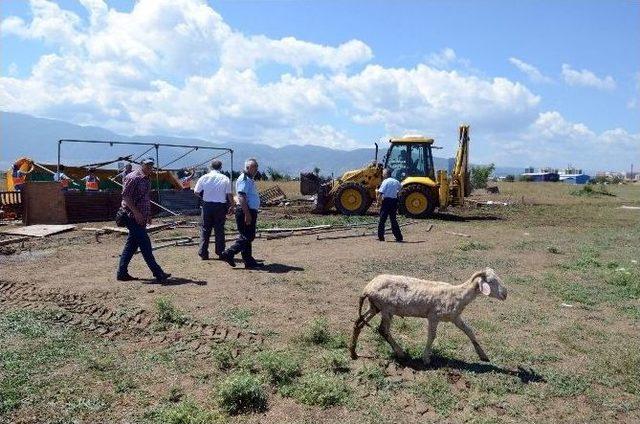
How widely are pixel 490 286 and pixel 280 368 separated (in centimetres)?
202

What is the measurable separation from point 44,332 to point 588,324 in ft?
20.5

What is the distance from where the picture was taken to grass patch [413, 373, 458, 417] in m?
4.57

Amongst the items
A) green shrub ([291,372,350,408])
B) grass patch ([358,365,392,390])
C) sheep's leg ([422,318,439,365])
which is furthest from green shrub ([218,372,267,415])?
sheep's leg ([422,318,439,365])

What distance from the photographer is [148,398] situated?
473cm

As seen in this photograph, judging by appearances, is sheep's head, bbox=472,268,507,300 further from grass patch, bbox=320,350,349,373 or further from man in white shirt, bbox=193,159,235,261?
man in white shirt, bbox=193,159,235,261

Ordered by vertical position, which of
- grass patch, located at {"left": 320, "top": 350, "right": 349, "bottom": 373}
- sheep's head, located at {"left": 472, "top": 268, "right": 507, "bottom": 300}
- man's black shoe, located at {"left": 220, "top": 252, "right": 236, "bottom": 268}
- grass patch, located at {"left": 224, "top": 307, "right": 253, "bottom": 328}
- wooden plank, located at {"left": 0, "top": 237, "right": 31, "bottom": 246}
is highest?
sheep's head, located at {"left": 472, "top": 268, "right": 507, "bottom": 300}

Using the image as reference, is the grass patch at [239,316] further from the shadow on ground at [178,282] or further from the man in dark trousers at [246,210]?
the man in dark trousers at [246,210]

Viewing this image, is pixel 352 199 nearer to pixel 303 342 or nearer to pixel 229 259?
pixel 229 259

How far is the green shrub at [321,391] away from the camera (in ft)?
15.1

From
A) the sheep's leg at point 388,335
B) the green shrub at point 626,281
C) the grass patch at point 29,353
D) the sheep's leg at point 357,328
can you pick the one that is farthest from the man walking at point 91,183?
the green shrub at point 626,281

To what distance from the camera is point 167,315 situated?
6.56 metres

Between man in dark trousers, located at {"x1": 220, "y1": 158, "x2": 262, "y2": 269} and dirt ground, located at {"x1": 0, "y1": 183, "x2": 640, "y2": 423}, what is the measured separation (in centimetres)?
30

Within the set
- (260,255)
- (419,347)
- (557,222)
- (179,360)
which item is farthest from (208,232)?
(557,222)

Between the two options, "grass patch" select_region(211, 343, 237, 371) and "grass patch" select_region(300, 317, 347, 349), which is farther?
"grass patch" select_region(300, 317, 347, 349)
